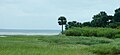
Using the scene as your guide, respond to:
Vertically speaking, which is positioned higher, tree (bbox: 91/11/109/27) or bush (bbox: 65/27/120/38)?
tree (bbox: 91/11/109/27)

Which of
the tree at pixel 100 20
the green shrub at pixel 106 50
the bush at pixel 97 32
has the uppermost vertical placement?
the tree at pixel 100 20

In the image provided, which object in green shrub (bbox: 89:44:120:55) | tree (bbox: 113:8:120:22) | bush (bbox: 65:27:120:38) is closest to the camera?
green shrub (bbox: 89:44:120:55)

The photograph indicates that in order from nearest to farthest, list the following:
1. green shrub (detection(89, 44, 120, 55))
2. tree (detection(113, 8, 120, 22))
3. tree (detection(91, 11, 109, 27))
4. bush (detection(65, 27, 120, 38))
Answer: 1. green shrub (detection(89, 44, 120, 55))
2. bush (detection(65, 27, 120, 38))
3. tree (detection(113, 8, 120, 22))
4. tree (detection(91, 11, 109, 27))

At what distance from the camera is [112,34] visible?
46.6m

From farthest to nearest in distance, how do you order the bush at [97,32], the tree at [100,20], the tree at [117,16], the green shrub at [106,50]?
1. the tree at [100,20]
2. the tree at [117,16]
3. the bush at [97,32]
4. the green shrub at [106,50]

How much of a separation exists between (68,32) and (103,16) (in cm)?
1616

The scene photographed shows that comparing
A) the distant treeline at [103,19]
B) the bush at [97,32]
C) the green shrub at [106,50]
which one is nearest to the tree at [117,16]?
the distant treeline at [103,19]

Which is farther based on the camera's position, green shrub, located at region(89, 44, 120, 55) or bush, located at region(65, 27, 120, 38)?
bush, located at region(65, 27, 120, 38)

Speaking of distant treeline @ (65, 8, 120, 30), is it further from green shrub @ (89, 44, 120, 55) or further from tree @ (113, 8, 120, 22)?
green shrub @ (89, 44, 120, 55)

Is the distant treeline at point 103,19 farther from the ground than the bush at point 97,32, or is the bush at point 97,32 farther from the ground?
the distant treeline at point 103,19

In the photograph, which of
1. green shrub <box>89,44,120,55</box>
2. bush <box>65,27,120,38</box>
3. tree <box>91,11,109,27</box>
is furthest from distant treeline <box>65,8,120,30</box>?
green shrub <box>89,44,120,55</box>

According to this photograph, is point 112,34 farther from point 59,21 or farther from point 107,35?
point 59,21

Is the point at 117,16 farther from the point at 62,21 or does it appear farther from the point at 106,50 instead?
the point at 106,50

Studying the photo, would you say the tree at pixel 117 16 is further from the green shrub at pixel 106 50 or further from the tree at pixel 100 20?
the green shrub at pixel 106 50
